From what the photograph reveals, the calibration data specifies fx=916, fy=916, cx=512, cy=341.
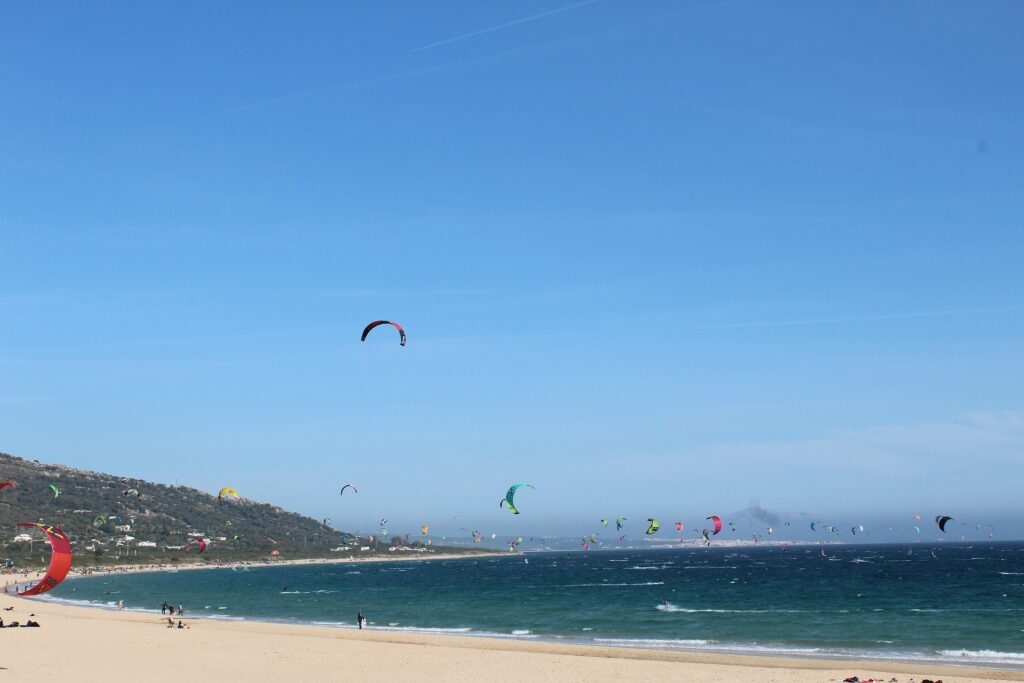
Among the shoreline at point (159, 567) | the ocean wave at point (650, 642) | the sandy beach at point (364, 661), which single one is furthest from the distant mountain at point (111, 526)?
the ocean wave at point (650, 642)

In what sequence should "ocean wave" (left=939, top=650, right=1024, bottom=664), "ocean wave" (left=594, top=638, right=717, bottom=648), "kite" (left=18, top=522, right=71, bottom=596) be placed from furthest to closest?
"ocean wave" (left=594, top=638, right=717, bottom=648), "ocean wave" (left=939, top=650, right=1024, bottom=664), "kite" (left=18, top=522, right=71, bottom=596)

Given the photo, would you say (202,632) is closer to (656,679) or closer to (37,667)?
(37,667)

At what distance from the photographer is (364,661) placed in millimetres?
32281

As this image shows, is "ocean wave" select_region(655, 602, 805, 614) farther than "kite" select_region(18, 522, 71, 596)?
A: Yes

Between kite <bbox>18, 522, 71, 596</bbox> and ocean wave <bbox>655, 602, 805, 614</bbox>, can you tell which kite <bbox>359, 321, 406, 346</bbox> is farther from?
ocean wave <bbox>655, 602, 805, 614</bbox>

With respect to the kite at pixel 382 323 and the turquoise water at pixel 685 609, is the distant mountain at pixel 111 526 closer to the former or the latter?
the turquoise water at pixel 685 609

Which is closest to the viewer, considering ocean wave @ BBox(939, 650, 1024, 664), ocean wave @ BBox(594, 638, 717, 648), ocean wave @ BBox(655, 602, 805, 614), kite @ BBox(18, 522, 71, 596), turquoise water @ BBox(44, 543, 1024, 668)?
kite @ BBox(18, 522, 71, 596)

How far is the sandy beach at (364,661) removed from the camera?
28.1 metres

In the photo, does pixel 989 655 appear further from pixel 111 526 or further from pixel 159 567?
pixel 111 526

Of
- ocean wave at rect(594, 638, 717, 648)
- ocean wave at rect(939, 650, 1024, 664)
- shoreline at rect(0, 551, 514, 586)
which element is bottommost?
ocean wave at rect(939, 650, 1024, 664)

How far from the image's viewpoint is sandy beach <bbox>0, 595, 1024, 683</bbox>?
2811cm

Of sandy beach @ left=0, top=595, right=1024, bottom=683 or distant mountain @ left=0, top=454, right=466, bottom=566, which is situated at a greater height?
distant mountain @ left=0, top=454, right=466, bottom=566

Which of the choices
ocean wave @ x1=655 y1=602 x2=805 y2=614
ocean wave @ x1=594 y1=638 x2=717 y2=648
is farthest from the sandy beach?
ocean wave @ x1=655 y1=602 x2=805 y2=614

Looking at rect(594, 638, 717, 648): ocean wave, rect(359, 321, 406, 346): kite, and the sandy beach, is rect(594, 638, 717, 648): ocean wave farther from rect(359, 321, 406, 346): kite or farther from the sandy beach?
rect(359, 321, 406, 346): kite
